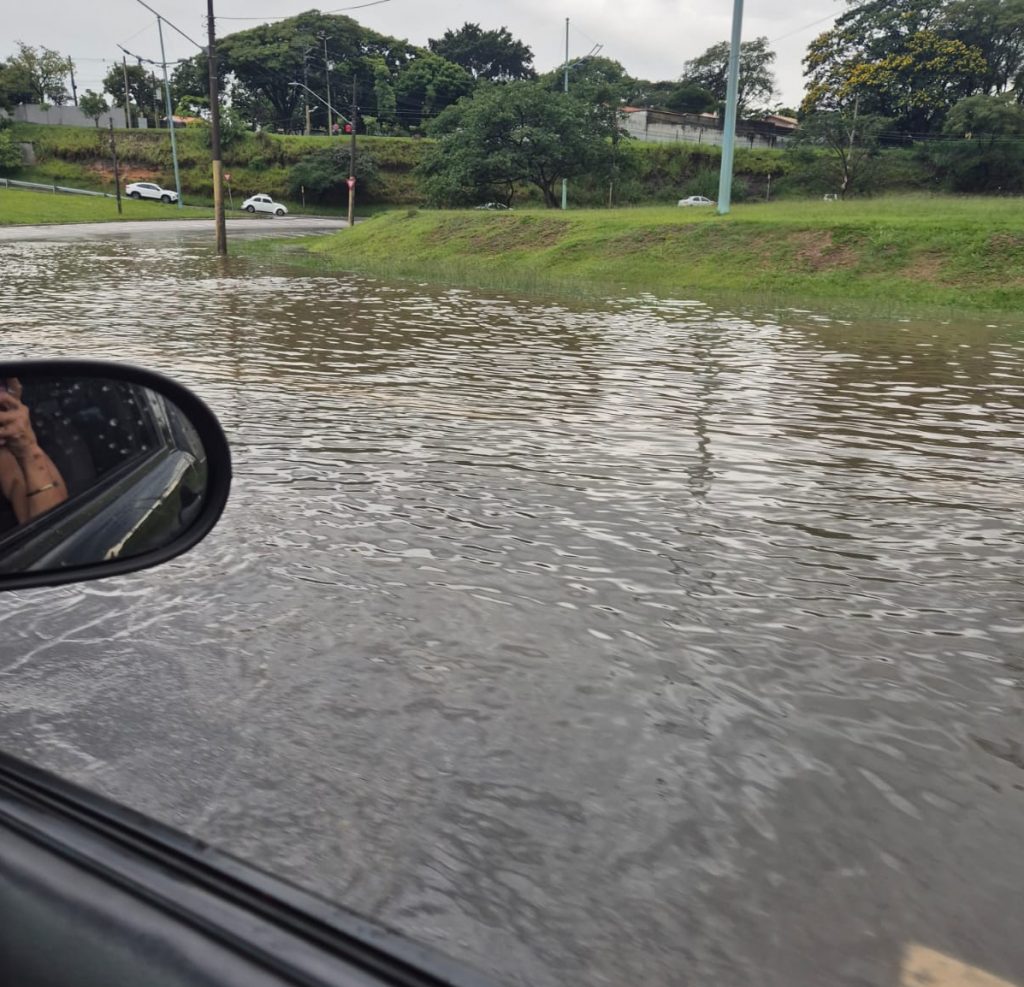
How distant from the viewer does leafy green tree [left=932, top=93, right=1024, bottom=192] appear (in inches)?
2260

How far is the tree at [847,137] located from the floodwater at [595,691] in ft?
198

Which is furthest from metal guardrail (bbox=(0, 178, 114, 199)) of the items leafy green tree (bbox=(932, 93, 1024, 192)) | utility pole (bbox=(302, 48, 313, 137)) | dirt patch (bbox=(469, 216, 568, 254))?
leafy green tree (bbox=(932, 93, 1024, 192))

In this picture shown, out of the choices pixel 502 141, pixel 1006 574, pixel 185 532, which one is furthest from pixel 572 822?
pixel 502 141

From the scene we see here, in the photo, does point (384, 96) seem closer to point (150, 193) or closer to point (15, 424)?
point (150, 193)

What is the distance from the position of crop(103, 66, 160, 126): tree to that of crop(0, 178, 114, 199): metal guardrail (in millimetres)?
22212

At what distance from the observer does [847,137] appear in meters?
60.8

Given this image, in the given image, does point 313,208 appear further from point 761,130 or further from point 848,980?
point 848,980

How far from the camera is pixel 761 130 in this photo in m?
90.4

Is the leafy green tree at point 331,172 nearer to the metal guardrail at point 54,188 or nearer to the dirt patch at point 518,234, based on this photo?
the metal guardrail at point 54,188

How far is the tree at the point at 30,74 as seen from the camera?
274ft

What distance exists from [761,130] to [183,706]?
97.7 meters

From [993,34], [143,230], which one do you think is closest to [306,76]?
[143,230]

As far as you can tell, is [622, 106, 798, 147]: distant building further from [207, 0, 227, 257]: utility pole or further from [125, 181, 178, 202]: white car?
[207, 0, 227, 257]: utility pole

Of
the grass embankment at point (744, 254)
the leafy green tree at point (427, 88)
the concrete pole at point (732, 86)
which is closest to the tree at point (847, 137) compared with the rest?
the grass embankment at point (744, 254)
